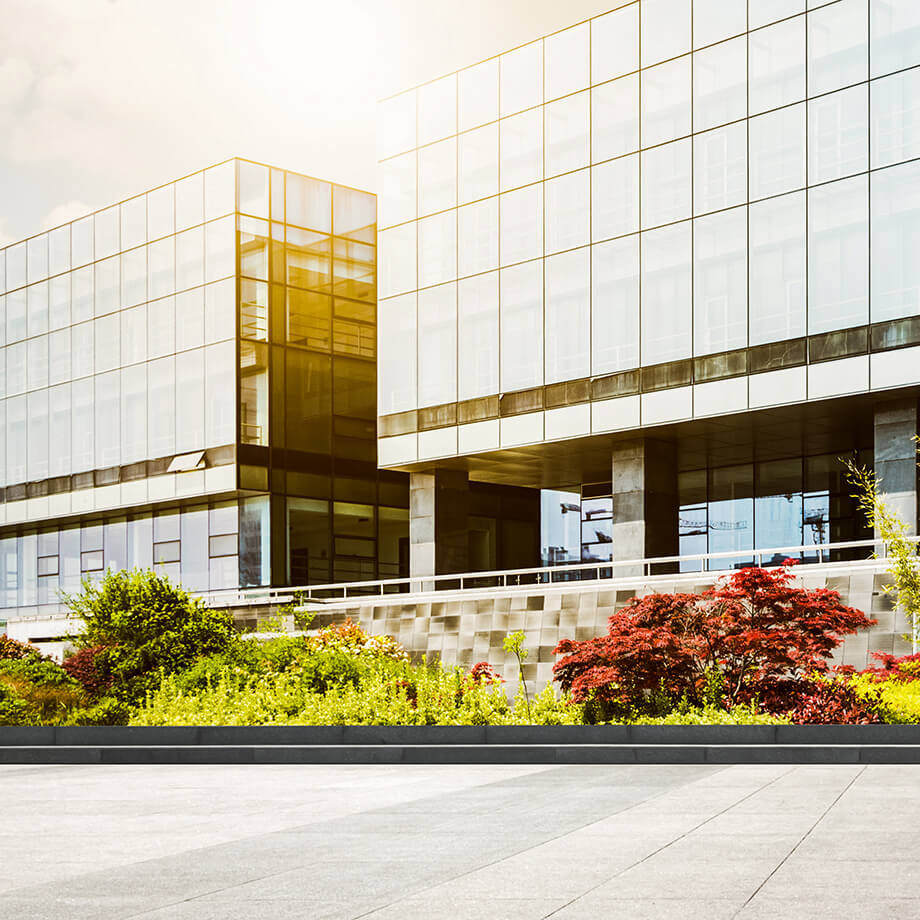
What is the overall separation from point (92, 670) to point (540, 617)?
9476mm

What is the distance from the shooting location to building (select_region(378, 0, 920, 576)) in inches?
1242

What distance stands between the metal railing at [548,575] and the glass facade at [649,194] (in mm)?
5399

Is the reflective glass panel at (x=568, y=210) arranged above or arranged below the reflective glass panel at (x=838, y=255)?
above

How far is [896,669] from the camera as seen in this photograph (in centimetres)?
2009

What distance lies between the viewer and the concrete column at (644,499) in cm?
3631

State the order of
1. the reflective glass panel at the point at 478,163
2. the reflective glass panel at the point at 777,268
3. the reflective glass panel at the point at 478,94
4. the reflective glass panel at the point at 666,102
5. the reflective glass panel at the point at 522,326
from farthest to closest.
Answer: the reflective glass panel at the point at 478,94, the reflective glass panel at the point at 478,163, the reflective glass panel at the point at 522,326, the reflective glass panel at the point at 666,102, the reflective glass panel at the point at 777,268

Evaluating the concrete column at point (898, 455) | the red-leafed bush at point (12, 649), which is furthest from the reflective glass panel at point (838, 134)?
the red-leafed bush at point (12, 649)

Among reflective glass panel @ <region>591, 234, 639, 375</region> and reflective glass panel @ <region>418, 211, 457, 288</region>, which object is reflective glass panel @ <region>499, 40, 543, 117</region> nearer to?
reflective glass panel @ <region>418, 211, 457, 288</region>

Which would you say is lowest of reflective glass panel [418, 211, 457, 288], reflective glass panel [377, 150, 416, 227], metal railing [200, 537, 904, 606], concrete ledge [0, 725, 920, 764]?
concrete ledge [0, 725, 920, 764]

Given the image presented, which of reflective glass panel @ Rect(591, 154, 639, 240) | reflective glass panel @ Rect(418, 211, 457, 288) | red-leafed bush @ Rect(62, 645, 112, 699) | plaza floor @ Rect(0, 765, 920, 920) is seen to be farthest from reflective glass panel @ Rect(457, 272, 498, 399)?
plaza floor @ Rect(0, 765, 920, 920)

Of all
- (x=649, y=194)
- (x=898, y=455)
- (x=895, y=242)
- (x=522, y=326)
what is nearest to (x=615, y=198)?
(x=649, y=194)

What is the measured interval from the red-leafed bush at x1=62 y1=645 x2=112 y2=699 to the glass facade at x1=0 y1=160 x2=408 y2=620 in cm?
2051

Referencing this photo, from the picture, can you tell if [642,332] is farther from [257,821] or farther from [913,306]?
[257,821]

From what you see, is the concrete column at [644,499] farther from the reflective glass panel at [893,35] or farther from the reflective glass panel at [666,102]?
the reflective glass panel at [893,35]
